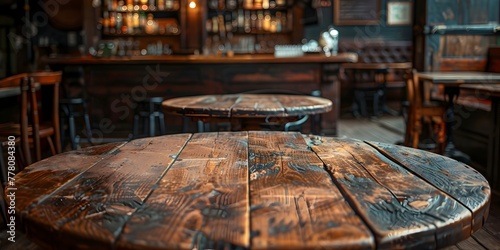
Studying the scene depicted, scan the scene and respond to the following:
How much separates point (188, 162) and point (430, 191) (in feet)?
2.15

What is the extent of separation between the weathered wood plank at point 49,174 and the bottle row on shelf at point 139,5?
7.15 m

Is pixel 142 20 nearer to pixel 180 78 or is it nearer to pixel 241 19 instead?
pixel 241 19

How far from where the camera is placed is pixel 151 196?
1059 mm

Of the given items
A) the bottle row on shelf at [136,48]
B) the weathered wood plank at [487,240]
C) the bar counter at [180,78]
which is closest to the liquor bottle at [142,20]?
the bottle row on shelf at [136,48]

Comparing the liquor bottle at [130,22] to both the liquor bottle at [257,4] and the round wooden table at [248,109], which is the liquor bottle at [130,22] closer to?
the liquor bottle at [257,4]

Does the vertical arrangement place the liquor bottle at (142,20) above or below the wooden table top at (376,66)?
above

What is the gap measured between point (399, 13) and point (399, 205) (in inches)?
383

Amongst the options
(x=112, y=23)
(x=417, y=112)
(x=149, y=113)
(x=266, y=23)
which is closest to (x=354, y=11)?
(x=266, y=23)

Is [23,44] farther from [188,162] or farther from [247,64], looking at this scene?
[188,162]

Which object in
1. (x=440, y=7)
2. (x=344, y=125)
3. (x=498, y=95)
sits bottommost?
(x=344, y=125)

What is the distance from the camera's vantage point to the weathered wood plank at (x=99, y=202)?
2.81ft

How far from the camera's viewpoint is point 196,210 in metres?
0.95

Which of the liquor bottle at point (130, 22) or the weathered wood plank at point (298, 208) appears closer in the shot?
the weathered wood plank at point (298, 208)

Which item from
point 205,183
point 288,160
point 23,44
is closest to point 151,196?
point 205,183
